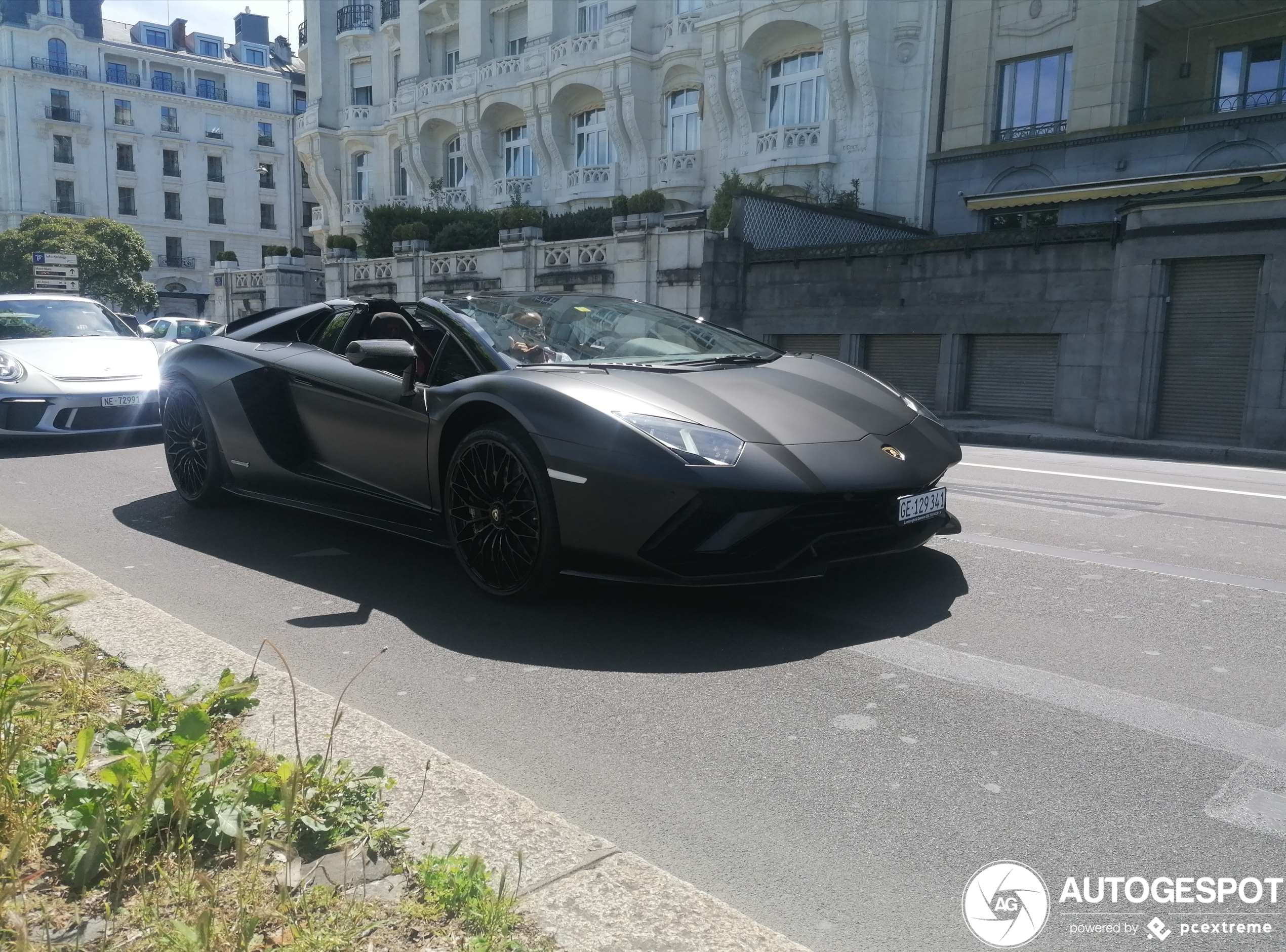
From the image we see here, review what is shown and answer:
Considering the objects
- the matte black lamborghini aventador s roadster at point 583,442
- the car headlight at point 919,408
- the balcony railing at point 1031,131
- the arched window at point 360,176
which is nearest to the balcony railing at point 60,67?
the arched window at point 360,176

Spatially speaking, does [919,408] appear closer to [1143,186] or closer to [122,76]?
[1143,186]

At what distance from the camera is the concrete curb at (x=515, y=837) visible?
79.8 inches

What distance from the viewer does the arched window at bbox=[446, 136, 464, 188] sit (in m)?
39.5

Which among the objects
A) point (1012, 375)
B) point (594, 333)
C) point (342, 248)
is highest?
point (342, 248)

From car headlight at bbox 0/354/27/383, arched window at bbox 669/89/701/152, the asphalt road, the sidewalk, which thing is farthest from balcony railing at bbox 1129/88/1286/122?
car headlight at bbox 0/354/27/383

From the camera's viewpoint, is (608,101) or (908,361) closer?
(908,361)

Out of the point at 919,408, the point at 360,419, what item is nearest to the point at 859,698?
the point at 919,408

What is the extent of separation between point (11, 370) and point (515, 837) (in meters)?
9.08

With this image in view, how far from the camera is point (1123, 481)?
30.1 ft

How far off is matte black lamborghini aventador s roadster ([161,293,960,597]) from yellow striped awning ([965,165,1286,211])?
17.7m

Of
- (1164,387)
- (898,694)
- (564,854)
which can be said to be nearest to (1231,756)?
(898,694)

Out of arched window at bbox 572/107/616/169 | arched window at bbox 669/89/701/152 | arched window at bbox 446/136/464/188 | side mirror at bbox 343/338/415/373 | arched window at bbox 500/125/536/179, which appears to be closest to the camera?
side mirror at bbox 343/338/415/373

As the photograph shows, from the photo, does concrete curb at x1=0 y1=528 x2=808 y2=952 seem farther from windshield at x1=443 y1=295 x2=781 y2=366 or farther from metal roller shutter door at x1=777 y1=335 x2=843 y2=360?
metal roller shutter door at x1=777 y1=335 x2=843 y2=360

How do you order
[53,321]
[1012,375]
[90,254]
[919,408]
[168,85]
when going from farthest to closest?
[168,85] < [90,254] < [1012,375] < [53,321] < [919,408]
